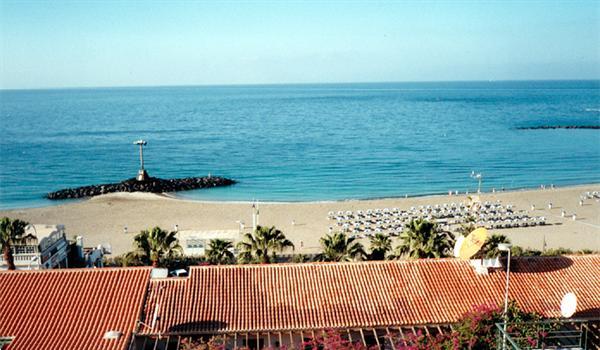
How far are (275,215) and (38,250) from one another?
23.1 m

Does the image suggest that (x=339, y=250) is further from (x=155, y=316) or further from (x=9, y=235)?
(x=9, y=235)

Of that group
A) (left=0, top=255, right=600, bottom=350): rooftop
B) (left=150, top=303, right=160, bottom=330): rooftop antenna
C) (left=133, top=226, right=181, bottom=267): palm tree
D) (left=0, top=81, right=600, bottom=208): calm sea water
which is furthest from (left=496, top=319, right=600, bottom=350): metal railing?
(left=0, top=81, right=600, bottom=208): calm sea water

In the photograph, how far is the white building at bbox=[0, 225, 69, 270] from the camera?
26625mm

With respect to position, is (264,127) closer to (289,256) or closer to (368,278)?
(289,256)

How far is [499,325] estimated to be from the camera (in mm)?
13445

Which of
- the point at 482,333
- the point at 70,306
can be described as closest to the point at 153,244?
the point at 70,306

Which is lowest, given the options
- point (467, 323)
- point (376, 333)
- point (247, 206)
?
point (247, 206)

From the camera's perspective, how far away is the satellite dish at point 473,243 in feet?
65.9

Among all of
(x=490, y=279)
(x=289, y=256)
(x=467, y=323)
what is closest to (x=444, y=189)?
(x=289, y=256)

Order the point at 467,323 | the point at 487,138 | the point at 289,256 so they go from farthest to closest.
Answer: the point at 487,138 → the point at 289,256 → the point at 467,323

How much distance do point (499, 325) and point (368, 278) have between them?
22.0 feet

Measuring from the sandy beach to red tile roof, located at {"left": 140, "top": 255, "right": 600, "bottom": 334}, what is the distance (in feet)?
54.4

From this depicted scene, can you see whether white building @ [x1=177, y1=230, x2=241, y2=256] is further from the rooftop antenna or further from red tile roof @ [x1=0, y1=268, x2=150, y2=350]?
the rooftop antenna

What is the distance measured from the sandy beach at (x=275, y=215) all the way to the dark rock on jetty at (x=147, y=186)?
11.1 ft
